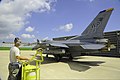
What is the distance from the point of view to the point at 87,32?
18609 mm

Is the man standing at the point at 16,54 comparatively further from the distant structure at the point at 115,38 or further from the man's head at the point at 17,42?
the distant structure at the point at 115,38

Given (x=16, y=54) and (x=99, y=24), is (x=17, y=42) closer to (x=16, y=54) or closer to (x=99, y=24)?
(x=16, y=54)

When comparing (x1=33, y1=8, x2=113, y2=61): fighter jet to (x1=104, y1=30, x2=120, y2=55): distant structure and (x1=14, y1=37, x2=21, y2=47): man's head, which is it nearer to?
(x1=104, y1=30, x2=120, y2=55): distant structure

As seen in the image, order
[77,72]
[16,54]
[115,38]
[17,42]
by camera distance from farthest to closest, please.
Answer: [115,38] → [77,72] → [17,42] → [16,54]

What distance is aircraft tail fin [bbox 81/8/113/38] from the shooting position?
17.0 metres

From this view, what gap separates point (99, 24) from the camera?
681 inches

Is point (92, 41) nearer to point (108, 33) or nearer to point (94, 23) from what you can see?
point (94, 23)

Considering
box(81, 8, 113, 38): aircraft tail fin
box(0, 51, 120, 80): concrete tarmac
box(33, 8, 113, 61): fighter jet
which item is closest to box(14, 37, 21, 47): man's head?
box(0, 51, 120, 80): concrete tarmac

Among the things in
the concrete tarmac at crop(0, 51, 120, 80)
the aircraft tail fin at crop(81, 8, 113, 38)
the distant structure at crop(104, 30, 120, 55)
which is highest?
the aircraft tail fin at crop(81, 8, 113, 38)

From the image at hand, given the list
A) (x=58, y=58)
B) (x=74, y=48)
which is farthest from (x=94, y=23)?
(x=58, y=58)

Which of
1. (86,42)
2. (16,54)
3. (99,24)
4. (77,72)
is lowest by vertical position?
(77,72)

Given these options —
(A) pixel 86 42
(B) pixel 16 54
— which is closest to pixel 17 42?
(B) pixel 16 54

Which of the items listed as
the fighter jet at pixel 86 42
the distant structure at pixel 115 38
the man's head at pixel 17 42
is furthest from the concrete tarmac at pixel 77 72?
the distant structure at pixel 115 38

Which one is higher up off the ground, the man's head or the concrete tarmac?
the man's head
